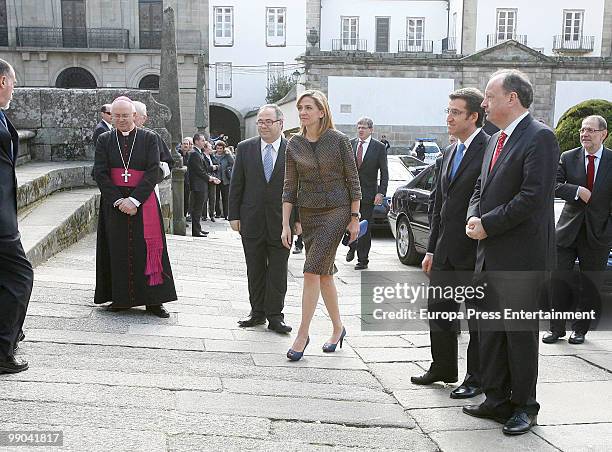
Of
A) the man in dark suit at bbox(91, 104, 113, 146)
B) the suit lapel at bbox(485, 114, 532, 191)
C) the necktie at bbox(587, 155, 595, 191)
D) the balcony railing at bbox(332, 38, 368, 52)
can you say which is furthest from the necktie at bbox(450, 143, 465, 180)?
the balcony railing at bbox(332, 38, 368, 52)

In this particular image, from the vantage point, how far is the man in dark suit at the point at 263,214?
6.63 meters

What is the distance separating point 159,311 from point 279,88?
40.1 m

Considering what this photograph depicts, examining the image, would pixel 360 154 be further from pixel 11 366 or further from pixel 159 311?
pixel 11 366

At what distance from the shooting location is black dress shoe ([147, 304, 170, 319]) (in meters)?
6.57

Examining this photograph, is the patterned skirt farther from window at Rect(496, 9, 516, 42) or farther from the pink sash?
window at Rect(496, 9, 516, 42)

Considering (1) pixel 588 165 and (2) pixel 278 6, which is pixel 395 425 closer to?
(1) pixel 588 165

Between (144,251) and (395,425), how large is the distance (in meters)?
2.99

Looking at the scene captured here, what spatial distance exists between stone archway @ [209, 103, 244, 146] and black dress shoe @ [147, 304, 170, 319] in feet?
138

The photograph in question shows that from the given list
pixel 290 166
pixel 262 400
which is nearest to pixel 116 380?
pixel 262 400

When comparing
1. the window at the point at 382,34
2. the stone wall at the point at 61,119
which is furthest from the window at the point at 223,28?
the stone wall at the point at 61,119

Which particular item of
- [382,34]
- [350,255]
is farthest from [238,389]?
[382,34]

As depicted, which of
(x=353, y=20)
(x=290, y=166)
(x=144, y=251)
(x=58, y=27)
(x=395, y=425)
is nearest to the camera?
(x=395, y=425)

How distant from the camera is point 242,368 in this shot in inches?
208

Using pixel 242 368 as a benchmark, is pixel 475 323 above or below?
above
